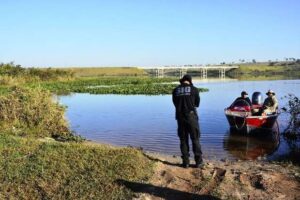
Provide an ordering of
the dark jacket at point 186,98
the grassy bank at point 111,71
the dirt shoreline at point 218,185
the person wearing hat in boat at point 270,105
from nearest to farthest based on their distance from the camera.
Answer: the dirt shoreline at point 218,185
the dark jacket at point 186,98
the person wearing hat in boat at point 270,105
the grassy bank at point 111,71

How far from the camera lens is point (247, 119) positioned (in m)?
18.7

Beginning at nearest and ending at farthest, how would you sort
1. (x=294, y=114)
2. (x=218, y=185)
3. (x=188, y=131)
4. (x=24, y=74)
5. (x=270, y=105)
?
(x=218, y=185) < (x=188, y=131) < (x=294, y=114) < (x=270, y=105) < (x=24, y=74)

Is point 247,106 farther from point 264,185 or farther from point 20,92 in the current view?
point 264,185

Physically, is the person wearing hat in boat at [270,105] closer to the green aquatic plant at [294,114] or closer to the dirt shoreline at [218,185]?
the green aquatic plant at [294,114]

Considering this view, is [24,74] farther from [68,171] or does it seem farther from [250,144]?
[68,171]

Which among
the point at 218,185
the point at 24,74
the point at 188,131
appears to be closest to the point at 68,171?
the point at 188,131

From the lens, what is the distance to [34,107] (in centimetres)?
1584

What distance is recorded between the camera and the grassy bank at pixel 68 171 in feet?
27.4

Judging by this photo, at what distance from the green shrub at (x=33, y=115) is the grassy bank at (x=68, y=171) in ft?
14.5

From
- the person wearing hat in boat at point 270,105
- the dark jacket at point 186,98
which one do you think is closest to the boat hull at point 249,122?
the person wearing hat in boat at point 270,105

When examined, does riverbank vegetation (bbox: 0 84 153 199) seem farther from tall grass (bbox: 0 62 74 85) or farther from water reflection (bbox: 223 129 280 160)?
tall grass (bbox: 0 62 74 85)

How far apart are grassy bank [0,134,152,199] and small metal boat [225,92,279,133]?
9.06 meters

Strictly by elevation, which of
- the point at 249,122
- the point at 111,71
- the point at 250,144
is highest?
the point at 111,71

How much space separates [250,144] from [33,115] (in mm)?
7983
